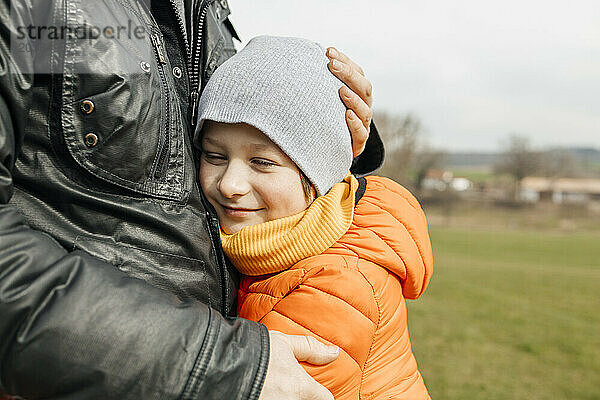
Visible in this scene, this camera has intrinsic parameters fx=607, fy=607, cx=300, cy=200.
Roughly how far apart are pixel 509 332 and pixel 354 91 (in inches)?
387

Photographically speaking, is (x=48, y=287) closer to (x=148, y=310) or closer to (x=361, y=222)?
(x=148, y=310)

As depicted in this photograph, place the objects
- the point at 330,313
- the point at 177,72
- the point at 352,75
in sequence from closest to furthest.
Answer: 1. the point at 330,313
2. the point at 177,72
3. the point at 352,75

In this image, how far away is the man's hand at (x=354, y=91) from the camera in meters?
1.98

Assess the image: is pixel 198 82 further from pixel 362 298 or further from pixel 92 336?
pixel 92 336

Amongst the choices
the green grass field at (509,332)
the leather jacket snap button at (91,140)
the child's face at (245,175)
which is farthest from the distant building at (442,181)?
the leather jacket snap button at (91,140)

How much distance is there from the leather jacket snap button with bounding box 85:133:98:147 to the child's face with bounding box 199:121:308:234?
47 cm

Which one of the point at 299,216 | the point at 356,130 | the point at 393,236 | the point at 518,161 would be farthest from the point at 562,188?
the point at 299,216

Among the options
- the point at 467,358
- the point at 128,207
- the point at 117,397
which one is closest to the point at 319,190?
the point at 128,207

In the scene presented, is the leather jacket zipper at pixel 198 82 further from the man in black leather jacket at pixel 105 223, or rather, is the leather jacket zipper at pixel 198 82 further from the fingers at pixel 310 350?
the fingers at pixel 310 350

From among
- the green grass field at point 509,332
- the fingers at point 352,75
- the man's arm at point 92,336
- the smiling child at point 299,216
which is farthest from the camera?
the green grass field at point 509,332

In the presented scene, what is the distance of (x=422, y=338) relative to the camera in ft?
34.1

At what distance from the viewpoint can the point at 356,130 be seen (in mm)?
2068

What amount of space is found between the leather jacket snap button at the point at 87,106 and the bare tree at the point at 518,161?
184 feet

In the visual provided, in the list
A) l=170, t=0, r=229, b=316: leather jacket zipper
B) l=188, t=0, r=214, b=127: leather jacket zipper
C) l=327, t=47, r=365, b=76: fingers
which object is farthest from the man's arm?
l=327, t=47, r=365, b=76: fingers
